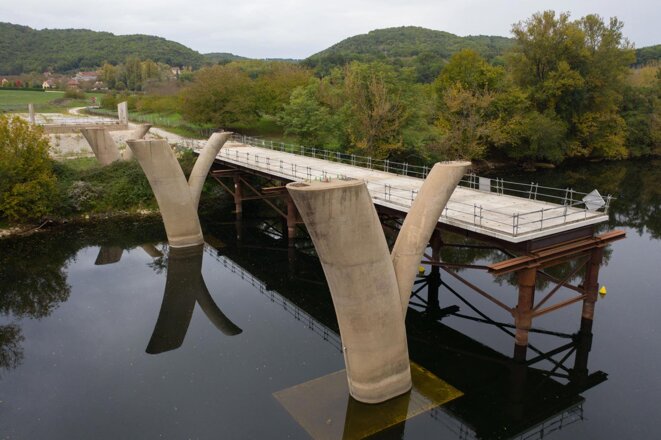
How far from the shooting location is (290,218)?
94.5ft

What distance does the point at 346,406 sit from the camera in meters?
13.6

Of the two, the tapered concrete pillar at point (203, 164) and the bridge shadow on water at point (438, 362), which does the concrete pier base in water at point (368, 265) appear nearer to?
the bridge shadow on water at point (438, 362)

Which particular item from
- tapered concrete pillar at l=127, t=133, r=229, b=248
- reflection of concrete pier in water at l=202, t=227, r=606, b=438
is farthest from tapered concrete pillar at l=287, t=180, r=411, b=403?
tapered concrete pillar at l=127, t=133, r=229, b=248

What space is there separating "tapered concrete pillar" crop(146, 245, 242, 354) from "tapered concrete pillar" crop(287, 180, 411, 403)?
6.67 metres

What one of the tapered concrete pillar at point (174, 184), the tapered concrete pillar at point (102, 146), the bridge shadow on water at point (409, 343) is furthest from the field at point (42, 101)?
the bridge shadow on water at point (409, 343)

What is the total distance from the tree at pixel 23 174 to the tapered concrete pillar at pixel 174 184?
28.6ft

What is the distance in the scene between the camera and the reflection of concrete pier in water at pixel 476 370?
13359mm

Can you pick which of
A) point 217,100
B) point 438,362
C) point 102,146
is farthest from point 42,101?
point 438,362

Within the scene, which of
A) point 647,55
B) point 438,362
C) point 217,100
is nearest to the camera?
point 438,362

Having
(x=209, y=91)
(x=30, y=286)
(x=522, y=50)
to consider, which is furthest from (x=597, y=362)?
(x=522, y=50)

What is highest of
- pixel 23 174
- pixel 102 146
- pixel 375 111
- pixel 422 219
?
pixel 375 111

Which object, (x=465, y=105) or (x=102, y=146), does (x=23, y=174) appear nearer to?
(x=102, y=146)

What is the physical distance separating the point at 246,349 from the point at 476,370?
7.45 metres

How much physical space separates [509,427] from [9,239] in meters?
28.0
